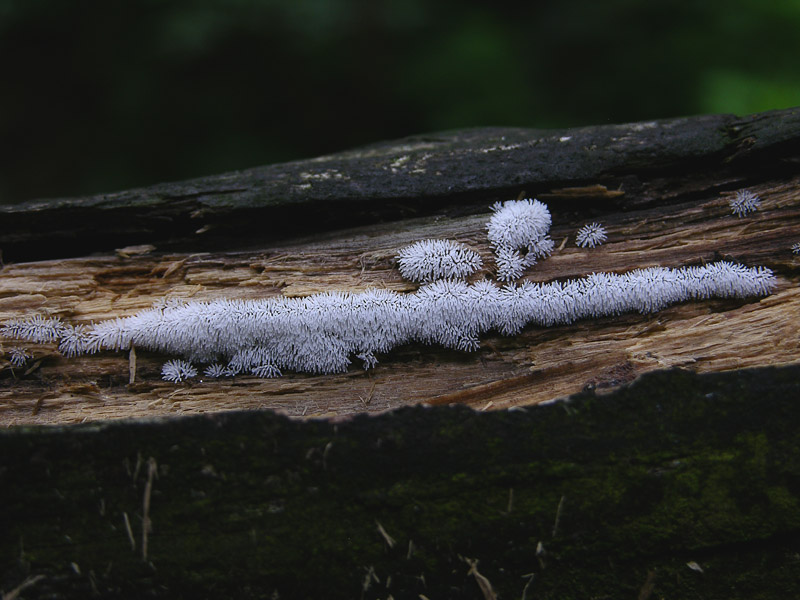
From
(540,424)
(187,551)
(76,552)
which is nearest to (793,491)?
(540,424)

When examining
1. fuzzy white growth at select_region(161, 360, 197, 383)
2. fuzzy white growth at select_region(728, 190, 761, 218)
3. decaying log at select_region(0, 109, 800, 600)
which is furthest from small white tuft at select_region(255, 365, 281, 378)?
fuzzy white growth at select_region(728, 190, 761, 218)

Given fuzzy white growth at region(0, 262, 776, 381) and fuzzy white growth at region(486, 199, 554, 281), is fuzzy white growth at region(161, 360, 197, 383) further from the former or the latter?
fuzzy white growth at region(486, 199, 554, 281)

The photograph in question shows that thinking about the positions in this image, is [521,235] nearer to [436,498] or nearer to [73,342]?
[436,498]

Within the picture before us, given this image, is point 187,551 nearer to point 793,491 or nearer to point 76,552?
point 76,552

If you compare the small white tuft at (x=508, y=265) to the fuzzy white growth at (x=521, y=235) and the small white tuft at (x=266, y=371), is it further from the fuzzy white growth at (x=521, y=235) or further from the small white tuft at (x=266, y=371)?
the small white tuft at (x=266, y=371)

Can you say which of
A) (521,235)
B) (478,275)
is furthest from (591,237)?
(478,275)

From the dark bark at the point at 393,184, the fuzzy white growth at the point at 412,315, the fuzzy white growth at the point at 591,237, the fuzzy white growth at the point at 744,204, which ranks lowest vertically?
the fuzzy white growth at the point at 412,315

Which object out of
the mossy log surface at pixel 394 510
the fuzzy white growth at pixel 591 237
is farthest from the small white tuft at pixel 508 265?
the mossy log surface at pixel 394 510

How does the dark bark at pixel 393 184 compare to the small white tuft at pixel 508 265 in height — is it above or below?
above
